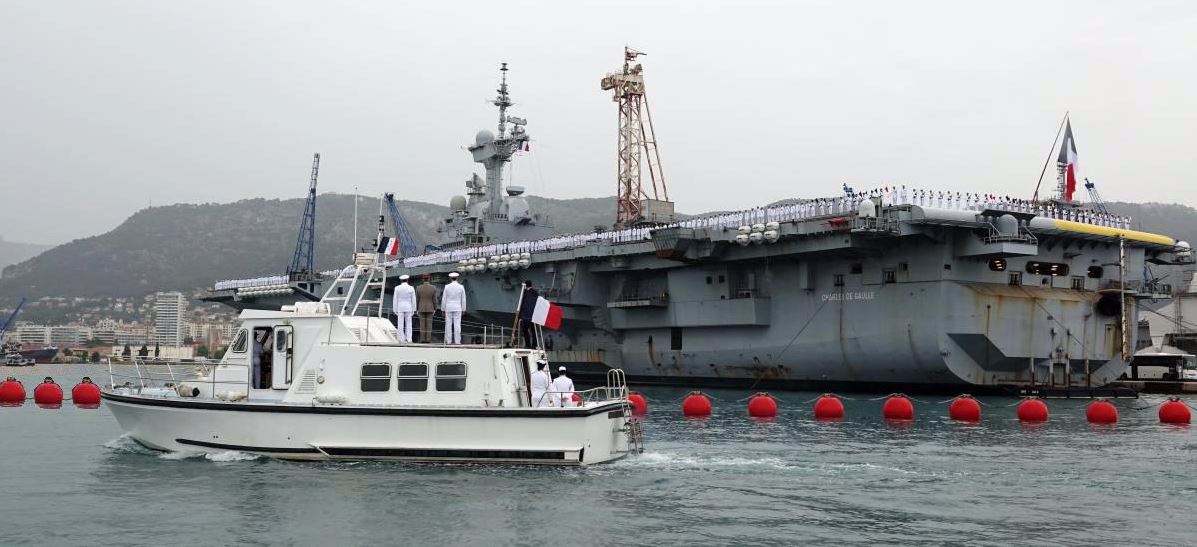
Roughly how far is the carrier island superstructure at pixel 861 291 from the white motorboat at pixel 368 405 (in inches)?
731

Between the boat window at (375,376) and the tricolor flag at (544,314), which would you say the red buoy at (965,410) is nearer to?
the tricolor flag at (544,314)

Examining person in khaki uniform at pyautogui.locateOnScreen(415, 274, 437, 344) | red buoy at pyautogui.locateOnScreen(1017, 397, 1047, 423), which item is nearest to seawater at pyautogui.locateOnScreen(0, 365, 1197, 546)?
person in khaki uniform at pyautogui.locateOnScreen(415, 274, 437, 344)

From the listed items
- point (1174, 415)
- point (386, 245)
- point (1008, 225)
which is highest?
point (1008, 225)

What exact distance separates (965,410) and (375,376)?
55.5ft

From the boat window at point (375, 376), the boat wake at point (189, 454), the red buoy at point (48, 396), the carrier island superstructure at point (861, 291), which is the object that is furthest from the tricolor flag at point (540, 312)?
the red buoy at point (48, 396)

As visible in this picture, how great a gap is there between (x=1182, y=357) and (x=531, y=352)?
46.2 m

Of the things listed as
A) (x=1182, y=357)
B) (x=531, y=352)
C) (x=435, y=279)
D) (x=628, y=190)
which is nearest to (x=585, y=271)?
(x=435, y=279)

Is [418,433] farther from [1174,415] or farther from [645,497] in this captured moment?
[1174,415]

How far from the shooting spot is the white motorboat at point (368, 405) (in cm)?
1756

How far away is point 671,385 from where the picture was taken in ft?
145

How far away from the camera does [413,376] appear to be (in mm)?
18125

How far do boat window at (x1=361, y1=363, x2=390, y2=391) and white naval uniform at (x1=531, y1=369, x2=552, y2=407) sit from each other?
239 centimetres

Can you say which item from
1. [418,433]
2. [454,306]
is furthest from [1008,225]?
[418,433]

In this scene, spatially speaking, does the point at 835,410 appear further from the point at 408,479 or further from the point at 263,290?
the point at 263,290
